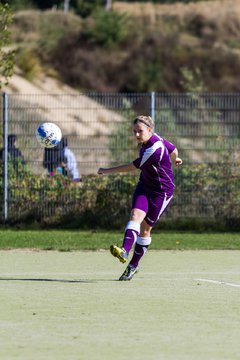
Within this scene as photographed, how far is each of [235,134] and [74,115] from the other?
3.45 m

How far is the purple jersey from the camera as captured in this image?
14.9 metres

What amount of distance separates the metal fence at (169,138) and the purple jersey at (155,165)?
939 centimetres

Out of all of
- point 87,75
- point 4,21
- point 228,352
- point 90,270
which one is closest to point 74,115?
point 4,21

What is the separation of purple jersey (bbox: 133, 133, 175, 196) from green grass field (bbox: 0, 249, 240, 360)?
1.20 metres

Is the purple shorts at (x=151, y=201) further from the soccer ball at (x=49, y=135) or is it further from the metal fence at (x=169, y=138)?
the metal fence at (x=169, y=138)

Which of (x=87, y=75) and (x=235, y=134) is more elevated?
(x=235, y=134)

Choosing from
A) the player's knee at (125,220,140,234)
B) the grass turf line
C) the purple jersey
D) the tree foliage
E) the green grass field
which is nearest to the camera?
the green grass field

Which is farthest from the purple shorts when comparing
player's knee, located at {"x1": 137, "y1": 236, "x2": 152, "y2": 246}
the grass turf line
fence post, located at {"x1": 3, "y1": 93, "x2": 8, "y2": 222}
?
fence post, located at {"x1": 3, "y1": 93, "x2": 8, "y2": 222}

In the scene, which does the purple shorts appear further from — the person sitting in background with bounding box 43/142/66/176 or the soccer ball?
the person sitting in background with bounding box 43/142/66/176

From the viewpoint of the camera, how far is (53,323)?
1078cm

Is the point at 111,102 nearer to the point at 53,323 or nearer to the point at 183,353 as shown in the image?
the point at 53,323

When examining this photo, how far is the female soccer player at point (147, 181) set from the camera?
14.8 meters

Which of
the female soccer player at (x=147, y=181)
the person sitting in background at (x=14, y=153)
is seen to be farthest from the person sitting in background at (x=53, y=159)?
the female soccer player at (x=147, y=181)

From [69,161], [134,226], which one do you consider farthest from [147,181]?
[69,161]
